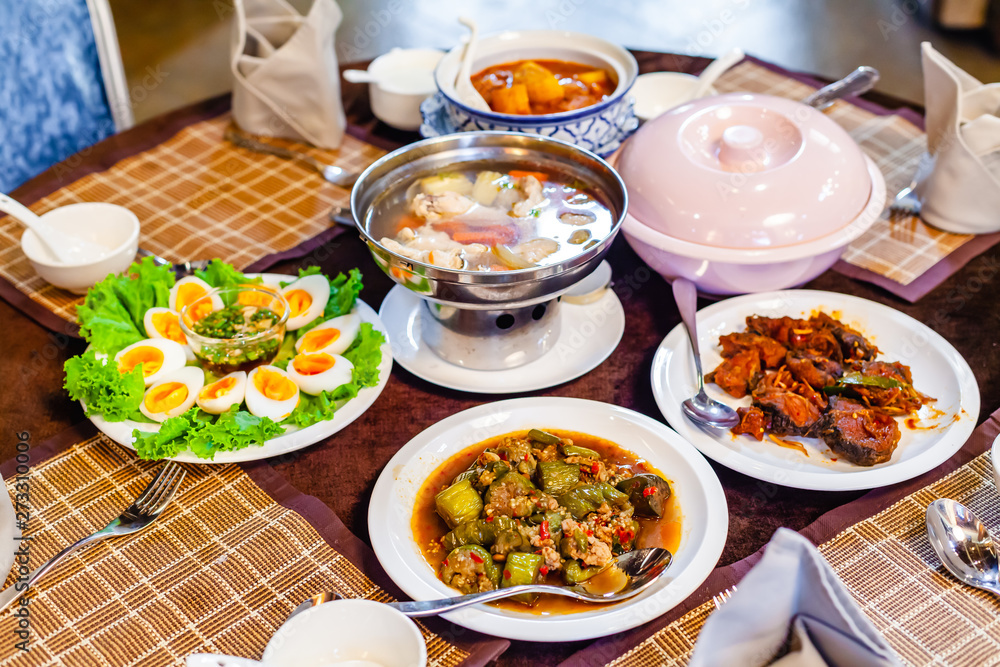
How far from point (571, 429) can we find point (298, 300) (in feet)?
2.94

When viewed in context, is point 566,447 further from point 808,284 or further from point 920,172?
point 920,172

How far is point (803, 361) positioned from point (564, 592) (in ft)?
3.05

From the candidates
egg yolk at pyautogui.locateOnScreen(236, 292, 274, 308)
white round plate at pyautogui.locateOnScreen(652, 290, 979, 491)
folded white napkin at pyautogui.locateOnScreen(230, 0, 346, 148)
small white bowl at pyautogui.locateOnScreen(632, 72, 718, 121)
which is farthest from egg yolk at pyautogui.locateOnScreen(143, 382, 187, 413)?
small white bowl at pyautogui.locateOnScreen(632, 72, 718, 121)

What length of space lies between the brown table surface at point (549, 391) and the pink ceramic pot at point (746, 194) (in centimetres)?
27

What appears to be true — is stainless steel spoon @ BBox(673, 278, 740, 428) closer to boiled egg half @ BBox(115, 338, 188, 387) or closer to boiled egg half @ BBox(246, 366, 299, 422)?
boiled egg half @ BBox(246, 366, 299, 422)

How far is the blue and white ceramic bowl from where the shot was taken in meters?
2.60

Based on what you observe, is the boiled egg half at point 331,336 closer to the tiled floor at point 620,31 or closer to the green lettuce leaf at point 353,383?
the green lettuce leaf at point 353,383

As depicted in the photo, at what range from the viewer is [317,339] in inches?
86.7

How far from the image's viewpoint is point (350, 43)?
6906mm

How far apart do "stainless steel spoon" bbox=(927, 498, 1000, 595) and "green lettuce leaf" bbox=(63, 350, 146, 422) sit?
1.88 meters

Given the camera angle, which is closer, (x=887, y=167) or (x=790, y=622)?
(x=790, y=622)

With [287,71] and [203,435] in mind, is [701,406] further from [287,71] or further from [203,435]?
[287,71]

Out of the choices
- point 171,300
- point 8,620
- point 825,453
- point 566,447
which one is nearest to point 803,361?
point 825,453
